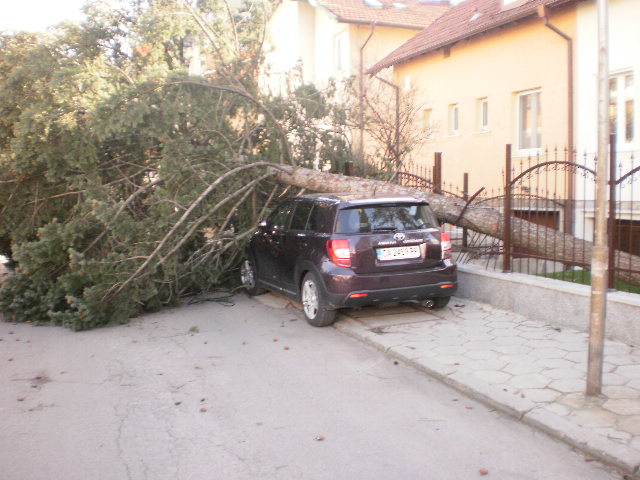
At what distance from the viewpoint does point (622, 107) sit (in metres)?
12.2

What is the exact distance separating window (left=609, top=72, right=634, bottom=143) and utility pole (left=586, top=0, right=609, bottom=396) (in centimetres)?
824

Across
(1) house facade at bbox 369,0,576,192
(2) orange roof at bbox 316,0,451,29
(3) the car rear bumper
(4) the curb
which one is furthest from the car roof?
(2) orange roof at bbox 316,0,451,29

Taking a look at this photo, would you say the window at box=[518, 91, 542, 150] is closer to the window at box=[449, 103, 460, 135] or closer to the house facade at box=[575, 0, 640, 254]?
the house facade at box=[575, 0, 640, 254]

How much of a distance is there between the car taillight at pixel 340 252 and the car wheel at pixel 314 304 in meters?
0.46

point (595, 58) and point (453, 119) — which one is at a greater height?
point (595, 58)

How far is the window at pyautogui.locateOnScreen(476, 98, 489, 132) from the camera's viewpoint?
16.4 m

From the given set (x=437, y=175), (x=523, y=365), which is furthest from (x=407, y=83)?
(x=523, y=365)

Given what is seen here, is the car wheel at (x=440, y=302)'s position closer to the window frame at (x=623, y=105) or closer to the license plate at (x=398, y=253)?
the license plate at (x=398, y=253)

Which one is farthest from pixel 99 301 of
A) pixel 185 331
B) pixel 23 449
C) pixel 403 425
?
pixel 403 425

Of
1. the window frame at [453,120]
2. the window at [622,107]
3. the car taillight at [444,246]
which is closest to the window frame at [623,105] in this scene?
the window at [622,107]

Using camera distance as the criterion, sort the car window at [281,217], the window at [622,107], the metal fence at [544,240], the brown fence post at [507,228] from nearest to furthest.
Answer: the metal fence at [544,240]
the brown fence post at [507,228]
the car window at [281,217]
the window at [622,107]

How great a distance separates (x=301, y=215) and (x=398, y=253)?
5.45ft

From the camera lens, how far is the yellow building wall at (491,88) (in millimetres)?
13617

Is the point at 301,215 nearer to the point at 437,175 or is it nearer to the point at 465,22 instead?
the point at 437,175
